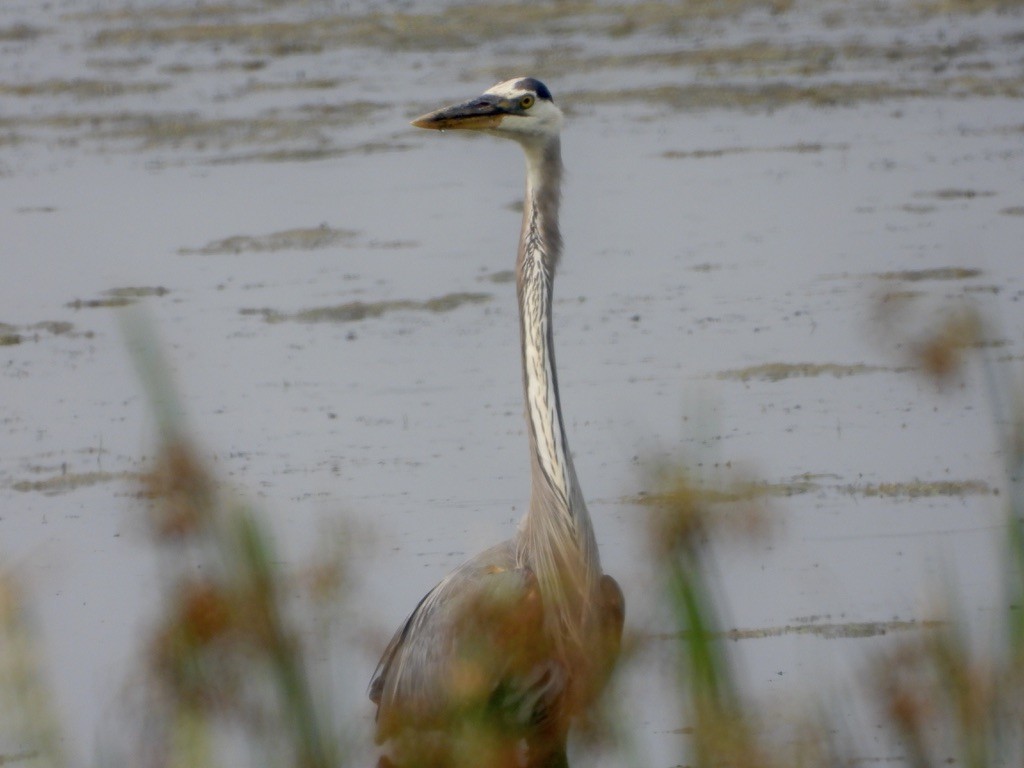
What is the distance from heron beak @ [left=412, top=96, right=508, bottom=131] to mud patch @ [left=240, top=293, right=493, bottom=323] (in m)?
3.98

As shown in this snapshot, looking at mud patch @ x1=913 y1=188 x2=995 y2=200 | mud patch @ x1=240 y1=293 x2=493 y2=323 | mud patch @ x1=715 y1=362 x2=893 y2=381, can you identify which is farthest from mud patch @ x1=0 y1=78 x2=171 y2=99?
mud patch @ x1=715 y1=362 x2=893 y2=381

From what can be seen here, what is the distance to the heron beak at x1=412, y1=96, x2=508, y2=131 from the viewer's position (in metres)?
4.75

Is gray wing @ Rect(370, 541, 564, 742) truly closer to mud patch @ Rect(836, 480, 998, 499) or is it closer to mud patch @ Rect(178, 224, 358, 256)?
mud patch @ Rect(836, 480, 998, 499)

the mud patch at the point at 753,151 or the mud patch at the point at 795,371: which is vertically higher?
the mud patch at the point at 753,151

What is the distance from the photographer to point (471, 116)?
188 inches

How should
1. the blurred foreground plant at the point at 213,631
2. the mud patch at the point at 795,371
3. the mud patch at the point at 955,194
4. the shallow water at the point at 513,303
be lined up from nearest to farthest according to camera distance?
the blurred foreground plant at the point at 213,631
the shallow water at the point at 513,303
the mud patch at the point at 795,371
the mud patch at the point at 955,194

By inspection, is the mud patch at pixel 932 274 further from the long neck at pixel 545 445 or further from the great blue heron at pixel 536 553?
the long neck at pixel 545 445

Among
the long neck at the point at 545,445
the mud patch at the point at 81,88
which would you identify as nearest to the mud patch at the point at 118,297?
the long neck at the point at 545,445

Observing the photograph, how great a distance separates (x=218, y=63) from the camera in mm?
16047

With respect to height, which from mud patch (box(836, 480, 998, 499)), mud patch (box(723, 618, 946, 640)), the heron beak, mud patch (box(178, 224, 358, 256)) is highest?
the heron beak

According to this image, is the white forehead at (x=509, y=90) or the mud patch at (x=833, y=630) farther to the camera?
the mud patch at (x=833, y=630)

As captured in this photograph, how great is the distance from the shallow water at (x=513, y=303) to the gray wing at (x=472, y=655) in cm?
17

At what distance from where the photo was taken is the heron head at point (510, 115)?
15.5 feet

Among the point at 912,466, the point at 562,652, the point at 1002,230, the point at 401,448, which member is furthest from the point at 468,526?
the point at 1002,230
